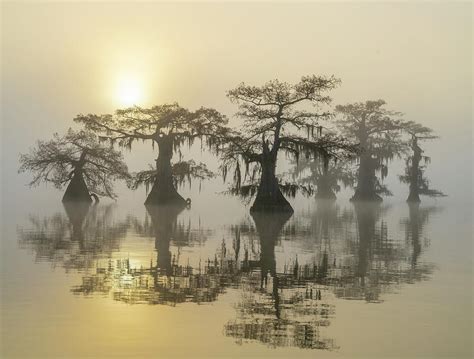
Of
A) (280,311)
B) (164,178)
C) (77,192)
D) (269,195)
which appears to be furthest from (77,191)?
(280,311)

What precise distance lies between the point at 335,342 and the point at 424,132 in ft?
212

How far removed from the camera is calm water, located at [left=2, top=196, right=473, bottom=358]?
25.2ft

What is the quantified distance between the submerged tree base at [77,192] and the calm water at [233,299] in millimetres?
33949

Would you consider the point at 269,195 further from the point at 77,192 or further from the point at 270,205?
the point at 77,192

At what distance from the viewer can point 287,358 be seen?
720cm

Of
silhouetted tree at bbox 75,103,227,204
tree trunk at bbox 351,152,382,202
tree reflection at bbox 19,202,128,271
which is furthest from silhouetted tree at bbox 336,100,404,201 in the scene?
tree reflection at bbox 19,202,128,271

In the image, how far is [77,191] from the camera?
52.3 metres

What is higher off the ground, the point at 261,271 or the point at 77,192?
the point at 77,192

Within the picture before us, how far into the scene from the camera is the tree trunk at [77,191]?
52.1 meters

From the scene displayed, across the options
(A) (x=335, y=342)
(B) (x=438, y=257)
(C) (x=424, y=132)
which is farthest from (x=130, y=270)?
(C) (x=424, y=132)

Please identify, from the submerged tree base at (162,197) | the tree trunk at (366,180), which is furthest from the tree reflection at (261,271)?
the tree trunk at (366,180)

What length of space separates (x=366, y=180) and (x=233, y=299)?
57568 millimetres

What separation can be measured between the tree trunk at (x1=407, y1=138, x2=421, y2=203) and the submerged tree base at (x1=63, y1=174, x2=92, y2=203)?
3670 cm

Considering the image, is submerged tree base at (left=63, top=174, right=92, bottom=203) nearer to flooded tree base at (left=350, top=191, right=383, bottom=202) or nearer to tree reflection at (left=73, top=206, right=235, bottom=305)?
flooded tree base at (left=350, top=191, right=383, bottom=202)
